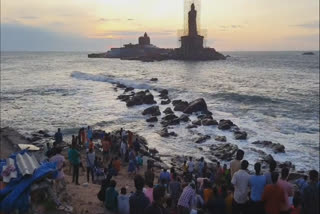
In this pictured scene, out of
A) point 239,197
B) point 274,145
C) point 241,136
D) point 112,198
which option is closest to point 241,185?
point 239,197

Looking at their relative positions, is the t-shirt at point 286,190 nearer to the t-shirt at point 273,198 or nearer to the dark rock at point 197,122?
the t-shirt at point 273,198

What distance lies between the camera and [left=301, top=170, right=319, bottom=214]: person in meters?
6.25

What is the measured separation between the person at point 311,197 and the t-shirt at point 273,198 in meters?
0.61

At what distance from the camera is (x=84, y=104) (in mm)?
39688

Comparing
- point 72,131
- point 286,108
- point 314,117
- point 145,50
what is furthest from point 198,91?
point 145,50

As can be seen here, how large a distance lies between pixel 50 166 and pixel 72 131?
1781cm

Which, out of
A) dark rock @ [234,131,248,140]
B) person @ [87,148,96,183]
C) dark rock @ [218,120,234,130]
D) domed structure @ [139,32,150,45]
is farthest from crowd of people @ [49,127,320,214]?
domed structure @ [139,32,150,45]

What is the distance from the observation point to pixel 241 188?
7520 mm

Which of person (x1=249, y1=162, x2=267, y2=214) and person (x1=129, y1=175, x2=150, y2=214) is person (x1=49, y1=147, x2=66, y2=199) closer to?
person (x1=129, y1=175, x2=150, y2=214)

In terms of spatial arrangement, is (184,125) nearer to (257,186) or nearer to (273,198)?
(257,186)

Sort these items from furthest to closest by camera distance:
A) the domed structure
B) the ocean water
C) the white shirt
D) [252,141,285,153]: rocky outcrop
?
1. the domed structure
2. the ocean water
3. [252,141,285,153]: rocky outcrop
4. the white shirt

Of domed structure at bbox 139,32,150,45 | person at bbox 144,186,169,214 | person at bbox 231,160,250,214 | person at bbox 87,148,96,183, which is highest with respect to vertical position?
domed structure at bbox 139,32,150,45

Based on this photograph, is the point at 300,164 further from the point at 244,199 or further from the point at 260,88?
the point at 260,88

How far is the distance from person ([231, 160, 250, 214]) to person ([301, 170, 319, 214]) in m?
1.32
